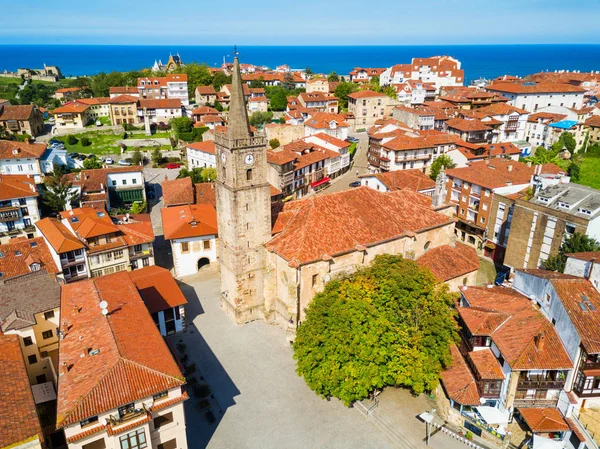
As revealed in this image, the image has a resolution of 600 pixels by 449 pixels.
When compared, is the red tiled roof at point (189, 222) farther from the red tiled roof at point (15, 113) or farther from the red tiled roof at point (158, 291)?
the red tiled roof at point (15, 113)

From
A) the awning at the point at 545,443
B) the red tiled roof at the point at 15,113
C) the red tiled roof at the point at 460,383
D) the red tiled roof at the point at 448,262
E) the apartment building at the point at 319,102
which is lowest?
the awning at the point at 545,443

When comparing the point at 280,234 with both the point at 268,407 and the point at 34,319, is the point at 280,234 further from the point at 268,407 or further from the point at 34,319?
the point at 34,319

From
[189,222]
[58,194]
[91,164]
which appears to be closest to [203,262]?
[189,222]

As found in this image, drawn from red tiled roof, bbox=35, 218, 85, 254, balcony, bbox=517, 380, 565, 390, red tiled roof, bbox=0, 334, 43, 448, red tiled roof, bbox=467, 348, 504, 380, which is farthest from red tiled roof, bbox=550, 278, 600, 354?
red tiled roof, bbox=35, 218, 85, 254

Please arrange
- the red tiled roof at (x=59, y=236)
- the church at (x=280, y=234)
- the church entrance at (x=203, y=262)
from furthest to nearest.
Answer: the church entrance at (x=203, y=262) → the red tiled roof at (x=59, y=236) → the church at (x=280, y=234)

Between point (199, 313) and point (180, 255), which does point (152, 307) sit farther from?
point (180, 255)

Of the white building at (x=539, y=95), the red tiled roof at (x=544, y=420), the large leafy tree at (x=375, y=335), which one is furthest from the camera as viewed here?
the white building at (x=539, y=95)

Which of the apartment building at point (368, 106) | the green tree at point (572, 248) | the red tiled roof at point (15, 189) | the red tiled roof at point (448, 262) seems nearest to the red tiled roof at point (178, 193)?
the red tiled roof at point (15, 189)
